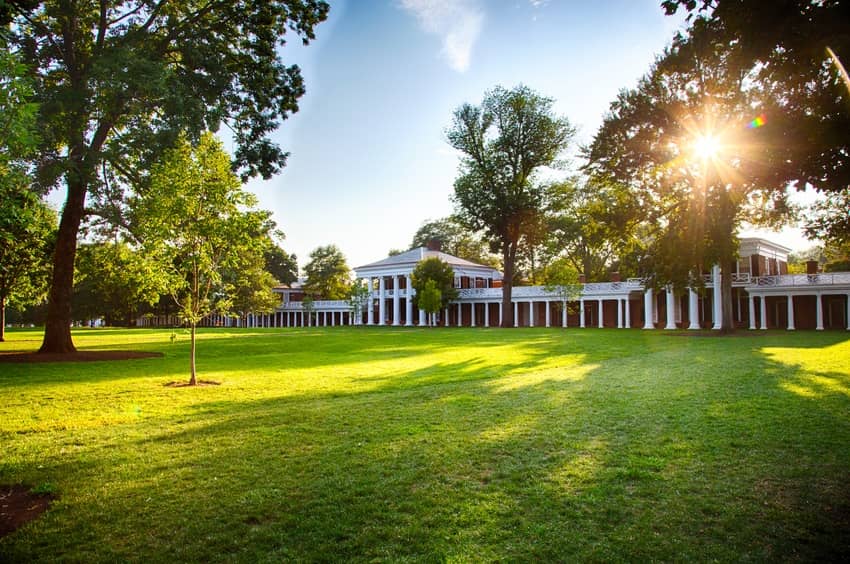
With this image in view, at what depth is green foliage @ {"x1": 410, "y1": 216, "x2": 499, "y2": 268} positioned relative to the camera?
81250mm

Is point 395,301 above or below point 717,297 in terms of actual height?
above

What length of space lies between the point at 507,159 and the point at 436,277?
15249 millimetres

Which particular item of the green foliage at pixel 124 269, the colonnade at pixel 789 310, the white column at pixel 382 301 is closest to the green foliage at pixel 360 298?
the white column at pixel 382 301

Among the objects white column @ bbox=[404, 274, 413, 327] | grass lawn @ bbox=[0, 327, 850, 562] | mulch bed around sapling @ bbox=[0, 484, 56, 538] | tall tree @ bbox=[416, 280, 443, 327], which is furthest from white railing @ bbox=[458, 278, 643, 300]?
mulch bed around sapling @ bbox=[0, 484, 56, 538]

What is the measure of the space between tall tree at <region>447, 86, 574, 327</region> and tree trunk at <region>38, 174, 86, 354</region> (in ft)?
110

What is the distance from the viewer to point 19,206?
952cm

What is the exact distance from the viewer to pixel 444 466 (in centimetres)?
603

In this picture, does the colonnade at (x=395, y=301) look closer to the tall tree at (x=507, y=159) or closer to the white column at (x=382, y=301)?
the white column at (x=382, y=301)

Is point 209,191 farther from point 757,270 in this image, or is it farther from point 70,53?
point 757,270

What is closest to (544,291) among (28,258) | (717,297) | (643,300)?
(643,300)

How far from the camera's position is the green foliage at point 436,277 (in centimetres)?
5696

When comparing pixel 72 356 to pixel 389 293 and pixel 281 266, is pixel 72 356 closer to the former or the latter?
pixel 389 293

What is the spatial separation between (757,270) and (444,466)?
46.5 m

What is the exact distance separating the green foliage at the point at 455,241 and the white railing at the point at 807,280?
4124 centimetres
